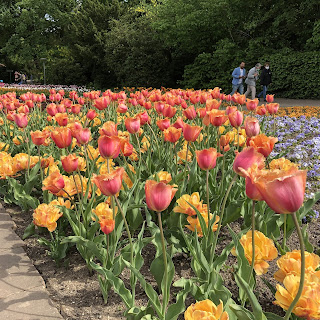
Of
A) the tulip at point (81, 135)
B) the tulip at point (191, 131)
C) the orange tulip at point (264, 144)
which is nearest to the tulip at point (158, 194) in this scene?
the orange tulip at point (264, 144)

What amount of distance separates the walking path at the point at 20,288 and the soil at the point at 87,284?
5cm

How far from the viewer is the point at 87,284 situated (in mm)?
1921

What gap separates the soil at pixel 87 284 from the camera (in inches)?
66.8

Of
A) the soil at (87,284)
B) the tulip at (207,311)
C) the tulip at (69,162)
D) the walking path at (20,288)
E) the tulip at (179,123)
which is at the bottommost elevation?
the soil at (87,284)

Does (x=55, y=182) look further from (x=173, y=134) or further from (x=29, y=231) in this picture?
(x=173, y=134)

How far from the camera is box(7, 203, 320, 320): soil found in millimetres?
1697

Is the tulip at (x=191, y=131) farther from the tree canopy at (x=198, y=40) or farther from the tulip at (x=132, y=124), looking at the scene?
the tree canopy at (x=198, y=40)

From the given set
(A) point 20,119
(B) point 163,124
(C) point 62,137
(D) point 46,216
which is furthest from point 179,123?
(A) point 20,119

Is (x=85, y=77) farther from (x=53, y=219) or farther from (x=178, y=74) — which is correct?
(x=53, y=219)

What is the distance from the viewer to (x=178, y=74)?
65.9 feet

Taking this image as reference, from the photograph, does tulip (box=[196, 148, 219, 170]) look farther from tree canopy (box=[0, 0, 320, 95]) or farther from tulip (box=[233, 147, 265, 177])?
tree canopy (box=[0, 0, 320, 95])

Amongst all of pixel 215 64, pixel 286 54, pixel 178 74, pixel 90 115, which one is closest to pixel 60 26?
pixel 178 74

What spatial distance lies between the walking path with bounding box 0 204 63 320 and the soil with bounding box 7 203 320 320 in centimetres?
5

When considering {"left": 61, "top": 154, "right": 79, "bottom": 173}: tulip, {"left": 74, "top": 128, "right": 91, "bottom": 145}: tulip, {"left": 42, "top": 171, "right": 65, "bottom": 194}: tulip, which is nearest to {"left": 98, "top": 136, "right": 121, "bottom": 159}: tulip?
{"left": 61, "top": 154, "right": 79, "bottom": 173}: tulip
